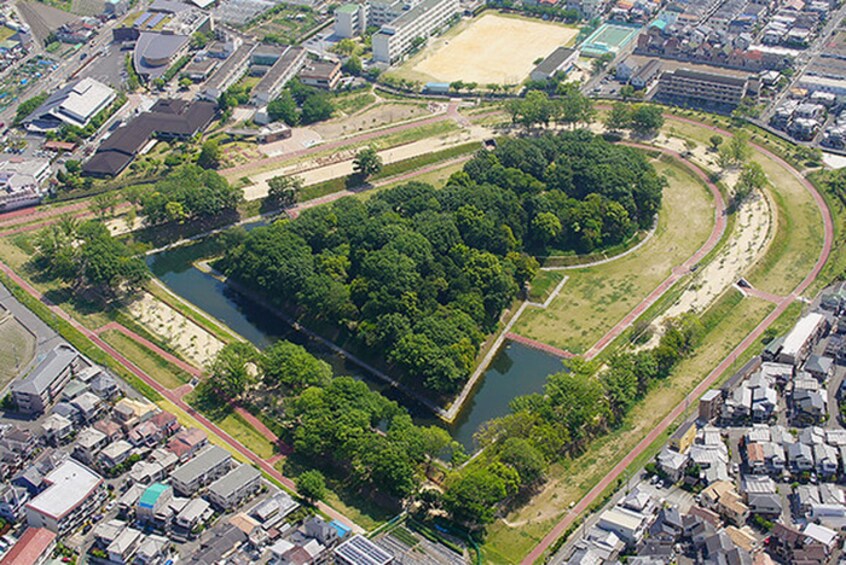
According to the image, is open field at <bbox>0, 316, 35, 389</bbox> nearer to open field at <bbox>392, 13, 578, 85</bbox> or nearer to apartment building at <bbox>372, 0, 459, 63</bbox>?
open field at <bbox>392, 13, 578, 85</bbox>

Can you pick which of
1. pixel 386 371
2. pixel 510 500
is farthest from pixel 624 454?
pixel 386 371

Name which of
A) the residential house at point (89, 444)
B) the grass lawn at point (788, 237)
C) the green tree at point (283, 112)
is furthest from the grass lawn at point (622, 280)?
the green tree at point (283, 112)

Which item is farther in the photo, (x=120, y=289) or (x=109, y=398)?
(x=120, y=289)

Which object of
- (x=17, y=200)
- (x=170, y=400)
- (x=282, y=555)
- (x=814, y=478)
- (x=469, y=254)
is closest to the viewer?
(x=282, y=555)

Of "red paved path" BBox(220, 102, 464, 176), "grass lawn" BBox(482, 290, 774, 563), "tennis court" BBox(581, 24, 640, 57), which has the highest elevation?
"tennis court" BBox(581, 24, 640, 57)

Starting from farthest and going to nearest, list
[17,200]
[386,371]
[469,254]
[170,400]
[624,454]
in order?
[17,200] < [469,254] < [386,371] < [170,400] < [624,454]

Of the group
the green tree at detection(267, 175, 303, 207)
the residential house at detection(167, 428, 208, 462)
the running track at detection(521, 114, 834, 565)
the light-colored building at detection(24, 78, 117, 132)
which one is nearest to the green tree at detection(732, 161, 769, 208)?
the running track at detection(521, 114, 834, 565)

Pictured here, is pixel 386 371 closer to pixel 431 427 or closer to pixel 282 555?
pixel 431 427
